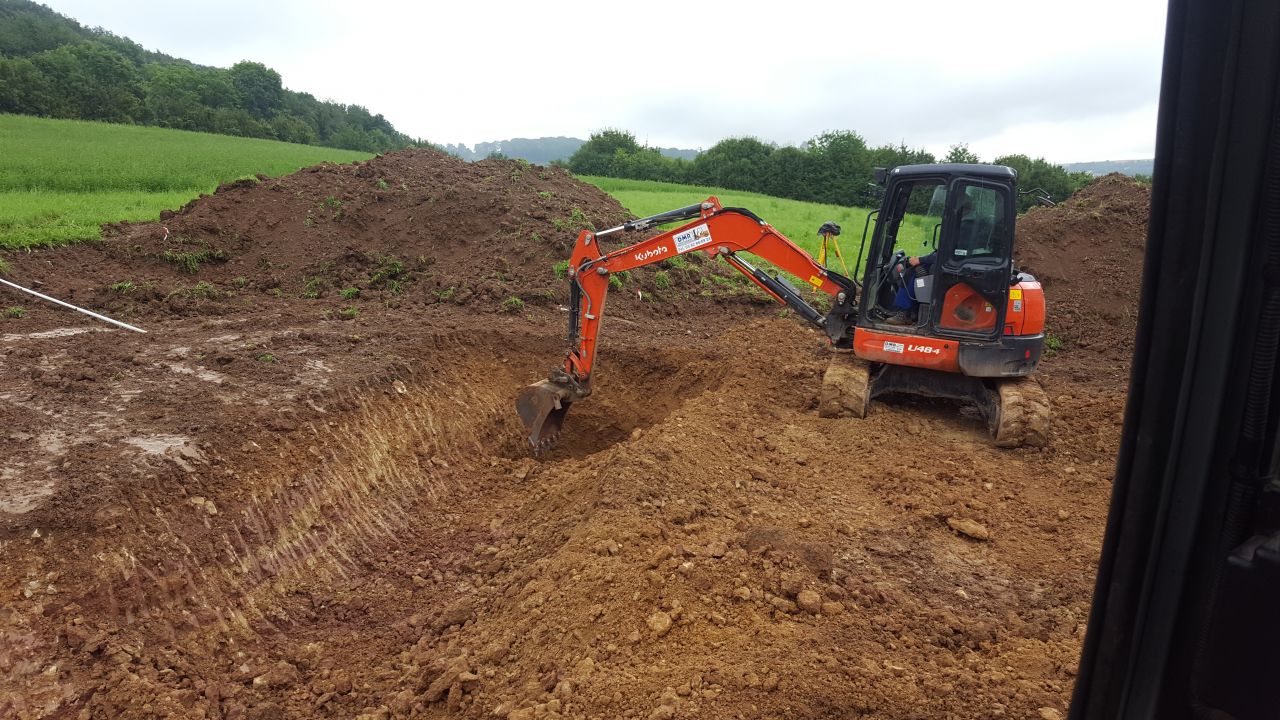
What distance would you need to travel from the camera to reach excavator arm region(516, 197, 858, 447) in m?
7.06

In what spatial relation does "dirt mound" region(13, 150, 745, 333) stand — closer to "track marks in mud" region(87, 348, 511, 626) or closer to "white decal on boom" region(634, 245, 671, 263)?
"track marks in mud" region(87, 348, 511, 626)

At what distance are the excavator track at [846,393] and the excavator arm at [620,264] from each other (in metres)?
0.85

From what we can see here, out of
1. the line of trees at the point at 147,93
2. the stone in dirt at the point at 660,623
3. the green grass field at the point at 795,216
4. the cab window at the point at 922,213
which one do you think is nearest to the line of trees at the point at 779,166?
the green grass field at the point at 795,216

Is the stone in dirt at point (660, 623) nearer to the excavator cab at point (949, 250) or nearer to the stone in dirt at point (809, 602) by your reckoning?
the stone in dirt at point (809, 602)

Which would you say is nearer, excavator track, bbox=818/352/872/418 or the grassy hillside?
excavator track, bbox=818/352/872/418

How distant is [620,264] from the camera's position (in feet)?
23.2

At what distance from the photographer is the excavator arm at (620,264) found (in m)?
7.06

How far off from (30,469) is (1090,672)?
6360mm

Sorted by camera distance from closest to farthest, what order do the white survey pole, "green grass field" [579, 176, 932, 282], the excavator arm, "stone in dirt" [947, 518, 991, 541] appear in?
"stone in dirt" [947, 518, 991, 541]
the excavator arm
the white survey pole
"green grass field" [579, 176, 932, 282]

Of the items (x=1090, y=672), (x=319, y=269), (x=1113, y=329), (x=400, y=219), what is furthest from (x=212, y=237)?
(x=1113, y=329)

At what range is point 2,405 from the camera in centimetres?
617

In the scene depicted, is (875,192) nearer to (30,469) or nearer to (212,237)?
(30,469)

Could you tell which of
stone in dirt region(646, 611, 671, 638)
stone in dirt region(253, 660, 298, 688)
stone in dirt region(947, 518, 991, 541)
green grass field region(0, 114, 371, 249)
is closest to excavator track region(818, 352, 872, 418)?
stone in dirt region(947, 518, 991, 541)

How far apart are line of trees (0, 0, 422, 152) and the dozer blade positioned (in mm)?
44606
